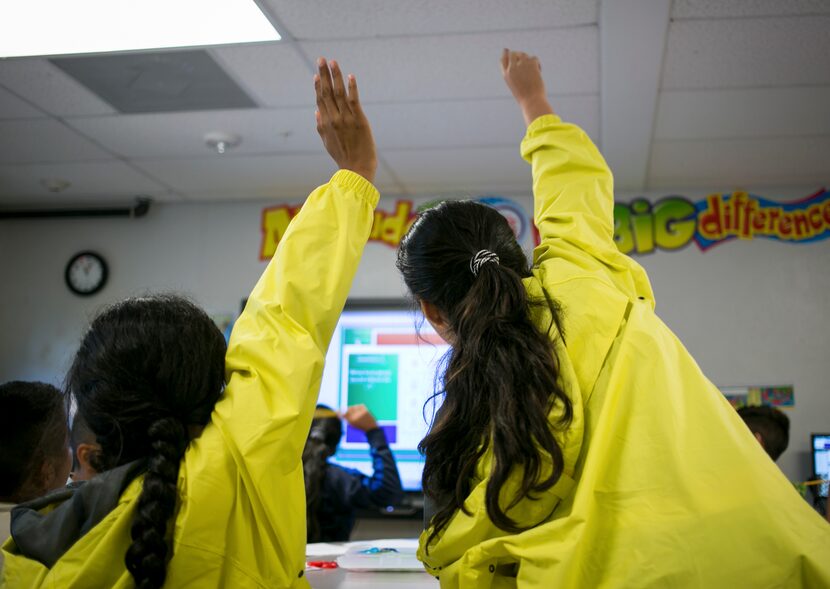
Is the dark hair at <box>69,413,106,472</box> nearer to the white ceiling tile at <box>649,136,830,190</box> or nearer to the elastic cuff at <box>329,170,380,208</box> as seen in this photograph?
the elastic cuff at <box>329,170,380,208</box>

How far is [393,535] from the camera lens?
3828 millimetres

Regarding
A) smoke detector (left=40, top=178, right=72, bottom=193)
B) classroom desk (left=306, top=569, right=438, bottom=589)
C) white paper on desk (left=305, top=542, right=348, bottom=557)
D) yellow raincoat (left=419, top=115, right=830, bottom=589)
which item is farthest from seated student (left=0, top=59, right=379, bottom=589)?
smoke detector (left=40, top=178, right=72, bottom=193)

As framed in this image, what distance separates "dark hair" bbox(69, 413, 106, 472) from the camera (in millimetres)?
1055

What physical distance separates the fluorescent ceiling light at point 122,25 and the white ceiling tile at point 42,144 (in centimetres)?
68

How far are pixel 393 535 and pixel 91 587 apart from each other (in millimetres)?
3053

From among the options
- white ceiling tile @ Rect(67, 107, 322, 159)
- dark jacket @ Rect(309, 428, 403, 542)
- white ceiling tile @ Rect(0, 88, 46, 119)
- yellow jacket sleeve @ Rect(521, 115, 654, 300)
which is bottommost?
dark jacket @ Rect(309, 428, 403, 542)

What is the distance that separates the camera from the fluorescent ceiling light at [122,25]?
2.24 metres

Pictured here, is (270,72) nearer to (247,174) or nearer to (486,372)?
(247,174)

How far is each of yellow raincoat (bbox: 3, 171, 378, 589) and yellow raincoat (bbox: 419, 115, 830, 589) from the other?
0.23 m

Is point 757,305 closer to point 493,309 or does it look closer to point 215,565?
point 493,309

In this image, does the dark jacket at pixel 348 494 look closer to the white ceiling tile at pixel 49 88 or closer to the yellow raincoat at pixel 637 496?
the white ceiling tile at pixel 49 88

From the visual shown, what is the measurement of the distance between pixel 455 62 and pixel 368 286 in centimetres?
177

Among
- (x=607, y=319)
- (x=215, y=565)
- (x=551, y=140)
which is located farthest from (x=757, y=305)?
(x=215, y=565)

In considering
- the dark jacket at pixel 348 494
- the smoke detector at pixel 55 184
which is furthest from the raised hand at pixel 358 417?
the smoke detector at pixel 55 184
